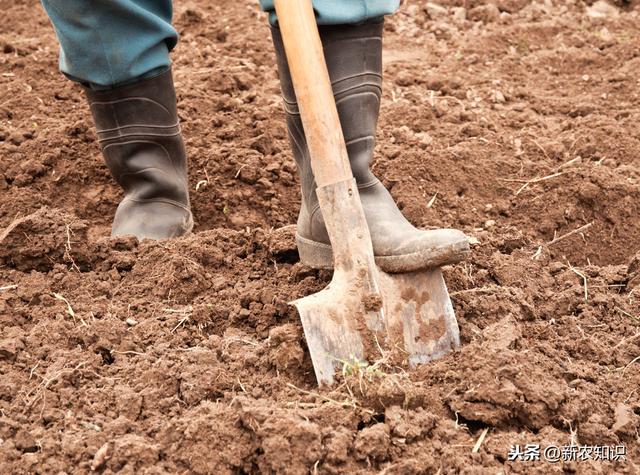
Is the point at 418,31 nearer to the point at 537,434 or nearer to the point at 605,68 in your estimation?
the point at 605,68

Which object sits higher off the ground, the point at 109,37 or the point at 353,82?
the point at 109,37

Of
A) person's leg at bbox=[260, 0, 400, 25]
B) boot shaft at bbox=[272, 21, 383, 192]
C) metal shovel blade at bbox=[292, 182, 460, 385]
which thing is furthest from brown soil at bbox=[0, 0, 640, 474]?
person's leg at bbox=[260, 0, 400, 25]

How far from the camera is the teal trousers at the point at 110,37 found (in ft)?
8.50

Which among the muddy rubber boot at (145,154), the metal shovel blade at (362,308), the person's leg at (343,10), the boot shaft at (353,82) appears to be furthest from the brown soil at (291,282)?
the person's leg at (343,10)

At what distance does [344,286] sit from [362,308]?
71 mm

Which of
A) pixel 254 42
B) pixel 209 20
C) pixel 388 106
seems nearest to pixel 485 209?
pixel 388 106

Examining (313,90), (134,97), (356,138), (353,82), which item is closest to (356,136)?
(356,138)

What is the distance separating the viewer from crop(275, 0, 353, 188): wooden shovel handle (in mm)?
2119

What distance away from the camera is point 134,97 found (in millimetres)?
2785

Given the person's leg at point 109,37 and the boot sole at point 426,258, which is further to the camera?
the person's leg at point 109,37

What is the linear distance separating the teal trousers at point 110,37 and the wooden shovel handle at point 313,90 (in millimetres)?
682

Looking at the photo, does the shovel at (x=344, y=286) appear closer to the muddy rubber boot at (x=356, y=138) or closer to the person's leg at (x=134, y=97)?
the muddy rubber boot at (x=356, y=138)

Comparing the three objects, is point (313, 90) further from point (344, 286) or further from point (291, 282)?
point (291, 282)

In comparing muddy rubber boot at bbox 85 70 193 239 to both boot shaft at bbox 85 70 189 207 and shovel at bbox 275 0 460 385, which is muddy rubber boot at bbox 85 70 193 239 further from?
shovel at bbox 275 0 460 385
